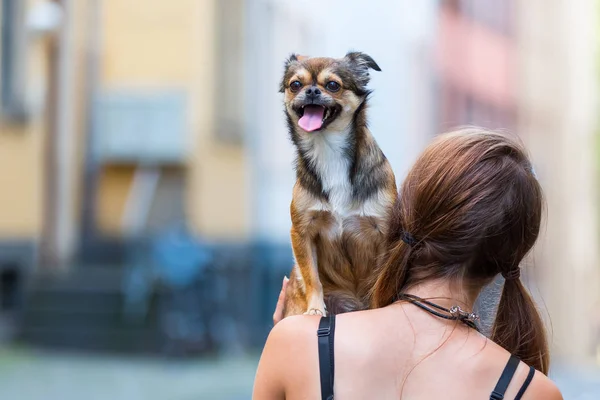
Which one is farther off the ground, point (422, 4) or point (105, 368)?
point (422, 4)

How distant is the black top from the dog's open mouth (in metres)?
0.62

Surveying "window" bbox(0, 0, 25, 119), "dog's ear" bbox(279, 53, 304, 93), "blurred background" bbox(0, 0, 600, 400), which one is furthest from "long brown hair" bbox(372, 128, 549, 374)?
"window" bbox(0, 0, 25, 119)

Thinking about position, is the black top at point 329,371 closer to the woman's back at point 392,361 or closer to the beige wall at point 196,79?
the woman's back at point 392,361

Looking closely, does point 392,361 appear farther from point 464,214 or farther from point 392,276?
point 464,214

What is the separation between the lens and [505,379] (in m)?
1.86

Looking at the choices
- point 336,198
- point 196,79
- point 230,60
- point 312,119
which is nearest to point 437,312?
point 336,198

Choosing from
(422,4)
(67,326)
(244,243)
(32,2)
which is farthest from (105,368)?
(422,4)

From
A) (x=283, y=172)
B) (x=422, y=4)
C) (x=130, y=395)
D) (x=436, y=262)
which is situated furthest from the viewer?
(x=422, y=4)

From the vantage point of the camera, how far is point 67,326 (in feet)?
38.5

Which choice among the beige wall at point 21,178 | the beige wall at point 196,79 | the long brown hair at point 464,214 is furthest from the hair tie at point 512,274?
the beige wall at point 21,178

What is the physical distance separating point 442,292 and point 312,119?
2.09 ft

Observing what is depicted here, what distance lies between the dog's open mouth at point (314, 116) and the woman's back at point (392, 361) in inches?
23.5

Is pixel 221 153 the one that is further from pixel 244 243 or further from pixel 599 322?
pixel 599 322

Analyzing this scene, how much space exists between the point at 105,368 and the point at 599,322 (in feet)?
56.1
